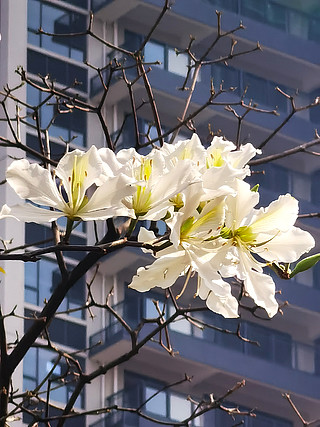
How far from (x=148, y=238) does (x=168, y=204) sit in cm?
8

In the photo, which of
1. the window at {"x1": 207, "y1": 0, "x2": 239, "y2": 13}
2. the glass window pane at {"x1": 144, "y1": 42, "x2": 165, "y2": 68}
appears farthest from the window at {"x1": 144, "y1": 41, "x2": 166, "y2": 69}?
the window at {"x1": 207, "y1": 0, "x2": 239, "y2": 13}

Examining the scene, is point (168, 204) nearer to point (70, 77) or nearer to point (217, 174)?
point (217, 174)

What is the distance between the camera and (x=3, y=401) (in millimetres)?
1307

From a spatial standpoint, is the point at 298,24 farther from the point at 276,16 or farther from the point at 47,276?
the point at 47,276

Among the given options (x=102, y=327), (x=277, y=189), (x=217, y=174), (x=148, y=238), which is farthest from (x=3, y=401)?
(x=277, y=189)

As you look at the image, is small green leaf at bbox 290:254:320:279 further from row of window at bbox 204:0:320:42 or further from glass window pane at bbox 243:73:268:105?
row of window at bbox 204:0:320:42

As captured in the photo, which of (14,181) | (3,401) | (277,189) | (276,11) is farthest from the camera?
(276,11)

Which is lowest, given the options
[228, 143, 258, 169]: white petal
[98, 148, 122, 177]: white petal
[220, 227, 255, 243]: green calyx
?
[220, 227, 255, 243]: green calyx

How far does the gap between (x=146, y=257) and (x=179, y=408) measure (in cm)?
188

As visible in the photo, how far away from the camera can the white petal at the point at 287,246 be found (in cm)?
72

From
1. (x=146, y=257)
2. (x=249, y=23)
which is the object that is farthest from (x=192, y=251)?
(x=249, y=23)

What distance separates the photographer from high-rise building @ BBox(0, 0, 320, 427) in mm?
11375

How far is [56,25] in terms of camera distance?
12.5 m

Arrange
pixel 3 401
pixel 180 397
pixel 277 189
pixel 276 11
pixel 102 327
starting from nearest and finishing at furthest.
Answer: pixel 3 401
pixel 180 397
pixel 102 327
pixel 277 189
pixel 276 11
